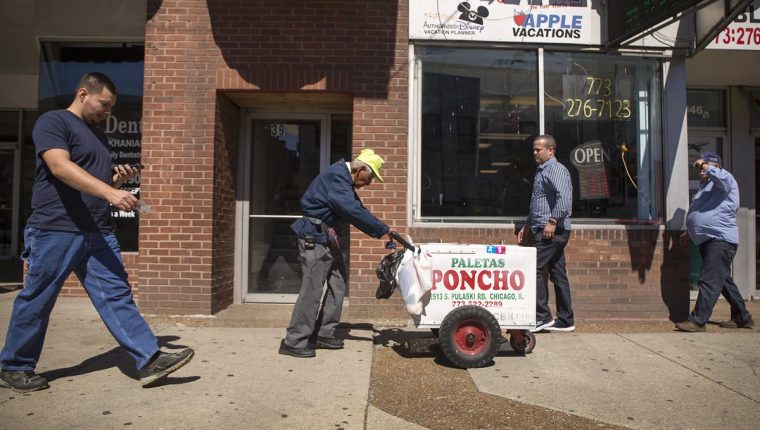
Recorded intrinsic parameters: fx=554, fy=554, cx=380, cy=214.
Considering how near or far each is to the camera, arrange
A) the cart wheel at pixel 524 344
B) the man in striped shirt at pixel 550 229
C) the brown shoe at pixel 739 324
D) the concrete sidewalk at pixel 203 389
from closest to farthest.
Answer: the concrete sidewalk at pixel 203 389 < the cart wheel at pixel 524 344 < the man in striped shirt at pixel 550 229 < the brown shoe at pixel 739 324

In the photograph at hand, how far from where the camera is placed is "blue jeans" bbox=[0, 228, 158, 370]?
3.61 meters

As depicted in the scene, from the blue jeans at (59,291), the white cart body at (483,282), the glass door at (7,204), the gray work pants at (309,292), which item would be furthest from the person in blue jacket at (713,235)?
the glass door at (7,204)

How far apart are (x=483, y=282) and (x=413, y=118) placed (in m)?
2.51

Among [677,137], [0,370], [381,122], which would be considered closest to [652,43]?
[677,137]

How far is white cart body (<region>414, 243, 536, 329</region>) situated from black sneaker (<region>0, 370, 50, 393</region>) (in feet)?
8.89

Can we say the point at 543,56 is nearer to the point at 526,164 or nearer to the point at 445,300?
the point at 526,164

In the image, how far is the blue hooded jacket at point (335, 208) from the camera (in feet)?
14.8

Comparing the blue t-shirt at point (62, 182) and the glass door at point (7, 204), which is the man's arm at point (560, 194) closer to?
the blue t-shirt at point (62, 182)

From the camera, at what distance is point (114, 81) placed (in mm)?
6953

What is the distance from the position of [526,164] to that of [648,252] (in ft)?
5.50

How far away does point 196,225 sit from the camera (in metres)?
6.12

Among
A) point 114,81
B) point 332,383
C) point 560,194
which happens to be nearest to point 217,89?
point 114,81

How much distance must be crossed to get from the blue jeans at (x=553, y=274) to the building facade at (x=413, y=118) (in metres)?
0.62

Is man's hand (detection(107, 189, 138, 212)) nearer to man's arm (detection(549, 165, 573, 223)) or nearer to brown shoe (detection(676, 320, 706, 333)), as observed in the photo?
man's arm (detection(549, 165, 573, 223))
